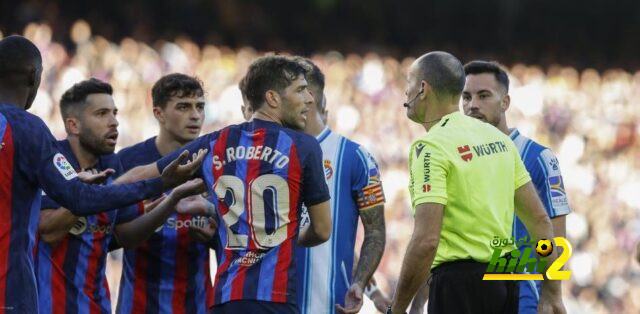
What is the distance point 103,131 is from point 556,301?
285cm

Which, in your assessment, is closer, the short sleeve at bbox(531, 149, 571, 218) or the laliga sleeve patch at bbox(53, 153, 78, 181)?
the laliga sleeve patch at bbox(53, 153, 78, 181)

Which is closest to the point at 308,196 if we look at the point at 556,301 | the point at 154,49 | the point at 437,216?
the point at 437,216

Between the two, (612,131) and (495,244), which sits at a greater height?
(612,131)

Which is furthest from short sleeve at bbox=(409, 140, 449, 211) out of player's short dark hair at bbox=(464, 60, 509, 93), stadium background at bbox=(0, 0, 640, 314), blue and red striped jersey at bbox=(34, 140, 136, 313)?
stadium background at bbox=(0, 0, 640, 314)

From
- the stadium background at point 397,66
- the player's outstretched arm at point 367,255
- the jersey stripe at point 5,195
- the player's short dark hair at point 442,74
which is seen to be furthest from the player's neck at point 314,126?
the stadium background at point 397,66

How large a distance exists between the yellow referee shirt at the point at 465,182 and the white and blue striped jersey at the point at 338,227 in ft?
4.40

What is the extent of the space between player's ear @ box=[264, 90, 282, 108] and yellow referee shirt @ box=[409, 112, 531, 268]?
0.73 m

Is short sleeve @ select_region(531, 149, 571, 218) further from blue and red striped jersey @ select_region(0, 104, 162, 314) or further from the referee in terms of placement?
blue and red striped jersey @ select_region(0, 104, 162, 314)

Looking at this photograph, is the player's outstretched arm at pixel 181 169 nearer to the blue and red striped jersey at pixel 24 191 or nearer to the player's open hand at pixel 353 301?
the blue and red striped jersey at pixel 24 191

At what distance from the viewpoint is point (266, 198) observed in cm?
592

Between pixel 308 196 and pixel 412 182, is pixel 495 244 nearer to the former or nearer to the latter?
pixel 412 182

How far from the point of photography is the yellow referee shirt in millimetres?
5906

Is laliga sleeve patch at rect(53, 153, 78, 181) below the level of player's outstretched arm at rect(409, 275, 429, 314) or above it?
above

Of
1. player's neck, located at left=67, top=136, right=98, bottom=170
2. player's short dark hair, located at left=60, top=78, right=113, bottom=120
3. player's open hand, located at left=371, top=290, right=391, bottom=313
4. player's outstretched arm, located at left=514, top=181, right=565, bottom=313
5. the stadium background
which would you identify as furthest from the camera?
the stadium background
